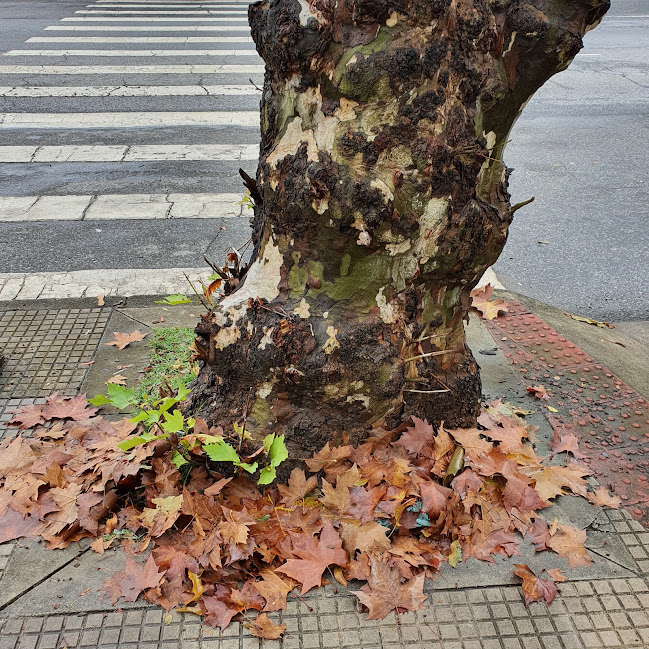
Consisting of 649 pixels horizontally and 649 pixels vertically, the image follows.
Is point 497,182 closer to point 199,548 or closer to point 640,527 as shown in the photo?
point 640,527

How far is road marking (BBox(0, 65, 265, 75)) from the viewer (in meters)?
9.38

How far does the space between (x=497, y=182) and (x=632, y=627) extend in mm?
1629

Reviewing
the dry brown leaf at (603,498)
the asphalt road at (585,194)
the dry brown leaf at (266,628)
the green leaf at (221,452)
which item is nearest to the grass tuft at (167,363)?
the green leaf at (221,452)

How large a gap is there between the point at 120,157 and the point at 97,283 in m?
2.73

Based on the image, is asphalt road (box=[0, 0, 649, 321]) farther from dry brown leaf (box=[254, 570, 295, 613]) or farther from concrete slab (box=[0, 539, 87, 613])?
dry brown leaf (box=[254, 570, 295, 613])

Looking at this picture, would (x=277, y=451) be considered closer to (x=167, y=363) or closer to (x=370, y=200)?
(x=370, y=200)

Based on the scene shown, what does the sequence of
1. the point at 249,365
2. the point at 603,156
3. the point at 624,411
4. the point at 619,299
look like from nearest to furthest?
the point at 249,365
the point at 624,411
the point at 619,299
the point at 603,156

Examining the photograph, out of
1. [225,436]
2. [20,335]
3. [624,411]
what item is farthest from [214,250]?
[624,411]

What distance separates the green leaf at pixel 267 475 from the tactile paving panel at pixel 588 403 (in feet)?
4.57

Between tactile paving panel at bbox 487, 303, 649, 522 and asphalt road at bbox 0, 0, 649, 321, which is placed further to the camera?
asphalt road at bbox 0, 0, 649, 321

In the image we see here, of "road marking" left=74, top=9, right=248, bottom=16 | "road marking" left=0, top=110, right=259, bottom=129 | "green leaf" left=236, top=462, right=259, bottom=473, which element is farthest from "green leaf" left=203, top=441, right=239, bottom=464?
"road marking" left=74, top=9, right=248, bottom=16

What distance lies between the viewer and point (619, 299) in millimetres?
4973

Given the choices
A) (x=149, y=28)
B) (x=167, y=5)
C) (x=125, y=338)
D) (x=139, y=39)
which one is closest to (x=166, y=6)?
(x=167, y=5)

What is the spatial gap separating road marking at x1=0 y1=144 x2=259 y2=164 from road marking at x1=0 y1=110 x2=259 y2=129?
0.69m
